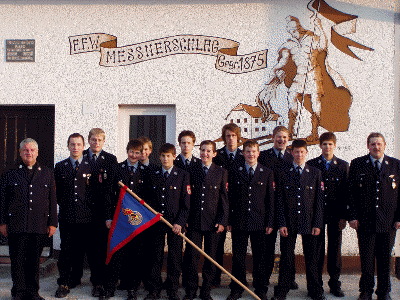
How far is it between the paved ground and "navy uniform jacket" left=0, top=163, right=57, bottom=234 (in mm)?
866

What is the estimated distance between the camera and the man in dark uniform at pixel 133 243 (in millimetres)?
4508

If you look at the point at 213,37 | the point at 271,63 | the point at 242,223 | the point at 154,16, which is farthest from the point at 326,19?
the point at 242,223

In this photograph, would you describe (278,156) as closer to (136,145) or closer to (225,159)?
(225,159)

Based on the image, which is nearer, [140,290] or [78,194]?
[78,194]

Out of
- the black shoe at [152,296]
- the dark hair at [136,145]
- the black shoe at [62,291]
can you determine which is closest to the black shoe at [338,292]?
the black shoe at [152,296]

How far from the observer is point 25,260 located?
428cm

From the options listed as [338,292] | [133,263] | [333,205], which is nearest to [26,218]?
[133,263]

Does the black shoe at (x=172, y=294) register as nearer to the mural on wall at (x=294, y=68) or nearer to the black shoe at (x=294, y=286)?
the black shoe at (x=294, y=286)

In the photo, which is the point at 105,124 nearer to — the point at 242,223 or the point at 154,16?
the point at 154,16

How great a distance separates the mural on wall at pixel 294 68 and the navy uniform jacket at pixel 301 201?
4.47 feet

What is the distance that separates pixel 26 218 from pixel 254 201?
7.69 feet

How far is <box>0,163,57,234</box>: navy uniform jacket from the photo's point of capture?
13.8ft

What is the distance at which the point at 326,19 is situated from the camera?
19.3 feet

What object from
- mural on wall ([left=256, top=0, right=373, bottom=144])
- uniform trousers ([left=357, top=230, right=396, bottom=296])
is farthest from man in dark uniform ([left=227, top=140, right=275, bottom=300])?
mural on wall ([left=256, top=0, right=373, bottom=144])
